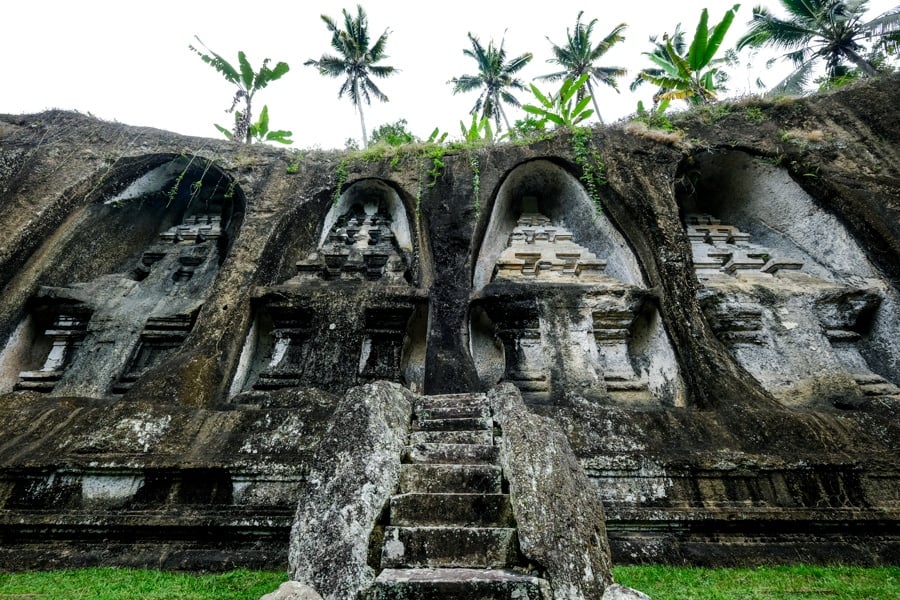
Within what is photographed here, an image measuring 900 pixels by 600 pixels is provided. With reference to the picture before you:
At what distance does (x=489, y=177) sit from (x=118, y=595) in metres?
6.37

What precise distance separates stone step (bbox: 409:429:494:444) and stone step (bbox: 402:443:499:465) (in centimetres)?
14

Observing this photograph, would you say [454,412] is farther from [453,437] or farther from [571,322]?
[571,322]

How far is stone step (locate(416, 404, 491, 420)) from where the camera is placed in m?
3.61

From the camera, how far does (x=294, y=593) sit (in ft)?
6.20

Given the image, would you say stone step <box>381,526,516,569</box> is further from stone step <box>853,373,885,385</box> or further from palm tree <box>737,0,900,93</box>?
palm tree <box>737,0,900,93</box>

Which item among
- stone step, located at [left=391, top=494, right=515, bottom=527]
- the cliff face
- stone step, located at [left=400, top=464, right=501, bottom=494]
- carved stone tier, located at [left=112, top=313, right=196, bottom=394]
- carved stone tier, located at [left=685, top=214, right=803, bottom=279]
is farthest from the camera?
carved stone tier, located at [left=685, top=214, right=803, bottom=279]

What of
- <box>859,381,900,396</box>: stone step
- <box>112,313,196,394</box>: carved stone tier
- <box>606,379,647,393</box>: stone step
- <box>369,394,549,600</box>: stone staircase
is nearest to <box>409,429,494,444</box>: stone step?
<box>369,394,549,600</box>: stone staircase

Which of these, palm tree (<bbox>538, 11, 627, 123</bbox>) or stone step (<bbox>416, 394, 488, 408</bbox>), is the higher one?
palm tree (<bbox>538, 11, 627, 123</bbox>)

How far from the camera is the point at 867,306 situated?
18.4 ft

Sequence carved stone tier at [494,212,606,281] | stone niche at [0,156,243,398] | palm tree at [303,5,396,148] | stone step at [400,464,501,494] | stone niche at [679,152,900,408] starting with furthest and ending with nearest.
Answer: palm tree at [303,5,396,148] → carved stone tier at [494,212,606,281] → stone niche at [0,156,243,398] → stone niche at [679,152,900,408] → stone step at [400,464,501,494]

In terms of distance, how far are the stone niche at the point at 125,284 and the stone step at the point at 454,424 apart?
4.61 meters

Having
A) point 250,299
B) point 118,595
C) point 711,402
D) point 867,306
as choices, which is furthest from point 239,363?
point 867,306

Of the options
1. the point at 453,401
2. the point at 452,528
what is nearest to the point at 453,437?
the point at 453,401

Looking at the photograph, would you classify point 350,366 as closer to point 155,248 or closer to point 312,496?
point 312,496
